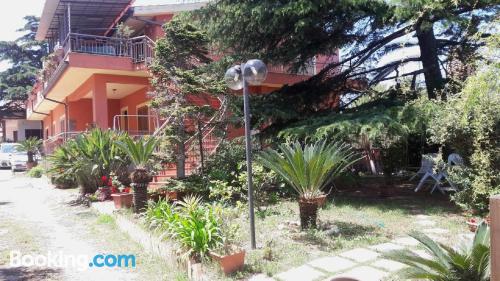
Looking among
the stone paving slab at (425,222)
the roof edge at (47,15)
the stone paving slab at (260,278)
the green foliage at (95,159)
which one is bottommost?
the stone paving slab at (260,278)

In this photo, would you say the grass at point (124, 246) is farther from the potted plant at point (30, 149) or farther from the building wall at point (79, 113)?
the potted plant at point (30, 149)

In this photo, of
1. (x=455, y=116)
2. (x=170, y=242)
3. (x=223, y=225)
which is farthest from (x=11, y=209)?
(x=455, y=116)

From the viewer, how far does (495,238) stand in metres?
2.23

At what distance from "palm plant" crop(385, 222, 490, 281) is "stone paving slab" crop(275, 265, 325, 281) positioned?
1.22 meters

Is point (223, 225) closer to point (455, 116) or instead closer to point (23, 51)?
point (455, 116)

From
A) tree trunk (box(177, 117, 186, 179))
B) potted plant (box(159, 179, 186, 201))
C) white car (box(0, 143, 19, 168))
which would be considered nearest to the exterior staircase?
tree trunk (box(177, 117, 186, 179))

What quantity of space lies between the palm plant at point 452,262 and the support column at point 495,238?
1.02 meters

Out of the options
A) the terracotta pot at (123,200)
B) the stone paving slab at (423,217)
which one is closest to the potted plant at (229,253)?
the stone paving slab at (423,217)

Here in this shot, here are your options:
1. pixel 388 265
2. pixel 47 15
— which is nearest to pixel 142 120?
pixel 47 15

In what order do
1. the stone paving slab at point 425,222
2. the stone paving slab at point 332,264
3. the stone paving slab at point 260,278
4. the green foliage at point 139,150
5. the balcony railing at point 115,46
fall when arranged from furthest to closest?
1. the balcony railing at point 115,46
2. the green foliage at point 139,150
3. the stone paving slab at point 425,222
4. the stone paving slab at point 332,264
5. the stone paving slab at point 260,278

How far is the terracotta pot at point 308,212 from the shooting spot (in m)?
6.20

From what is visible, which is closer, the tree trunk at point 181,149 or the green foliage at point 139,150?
the green foliage at point 139,150

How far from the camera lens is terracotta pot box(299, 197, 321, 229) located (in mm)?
6203

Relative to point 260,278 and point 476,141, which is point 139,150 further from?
point 476,141
